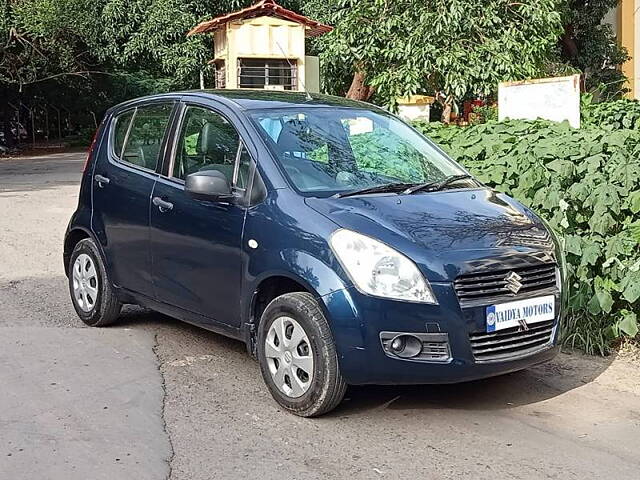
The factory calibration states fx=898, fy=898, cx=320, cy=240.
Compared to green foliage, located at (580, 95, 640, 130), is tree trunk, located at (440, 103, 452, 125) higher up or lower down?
higher up

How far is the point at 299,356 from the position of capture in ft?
15.7

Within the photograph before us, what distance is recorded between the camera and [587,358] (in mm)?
6070

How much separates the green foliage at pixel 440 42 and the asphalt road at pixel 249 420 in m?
6.80

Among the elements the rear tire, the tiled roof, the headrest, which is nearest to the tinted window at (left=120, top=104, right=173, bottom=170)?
the headrest

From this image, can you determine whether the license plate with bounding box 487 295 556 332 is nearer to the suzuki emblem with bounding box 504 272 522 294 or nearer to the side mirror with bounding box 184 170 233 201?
the suzuki emblem with bounding box 504 272 522 294

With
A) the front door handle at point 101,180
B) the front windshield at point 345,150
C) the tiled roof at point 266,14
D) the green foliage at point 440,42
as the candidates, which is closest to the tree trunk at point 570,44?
the tiled roof at point 266,14

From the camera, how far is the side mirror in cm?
519

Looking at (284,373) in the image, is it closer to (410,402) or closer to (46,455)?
(410,402)

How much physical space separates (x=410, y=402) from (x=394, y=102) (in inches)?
298

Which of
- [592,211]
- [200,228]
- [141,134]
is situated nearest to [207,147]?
[200,228]

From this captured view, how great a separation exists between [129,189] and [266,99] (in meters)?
1.17

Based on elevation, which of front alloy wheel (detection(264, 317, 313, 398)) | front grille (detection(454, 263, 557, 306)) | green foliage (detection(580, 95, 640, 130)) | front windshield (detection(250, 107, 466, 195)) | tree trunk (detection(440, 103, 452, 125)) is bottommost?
front alloy wheel (detection(264, 317, 313, 398))

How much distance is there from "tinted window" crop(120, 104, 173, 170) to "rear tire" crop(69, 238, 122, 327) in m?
0.79

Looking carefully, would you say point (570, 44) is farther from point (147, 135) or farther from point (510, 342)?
point (510, 342)
